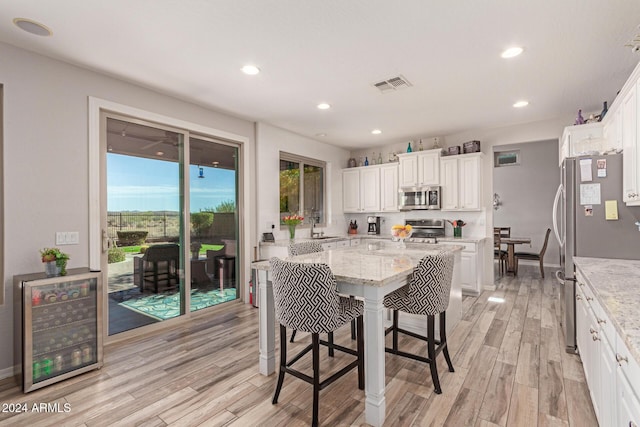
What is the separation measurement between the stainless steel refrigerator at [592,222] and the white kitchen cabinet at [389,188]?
3.23 m

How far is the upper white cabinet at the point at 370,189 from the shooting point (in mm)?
6055

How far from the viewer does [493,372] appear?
99.8 inches

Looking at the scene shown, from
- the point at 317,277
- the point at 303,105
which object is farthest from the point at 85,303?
the point at 303,105

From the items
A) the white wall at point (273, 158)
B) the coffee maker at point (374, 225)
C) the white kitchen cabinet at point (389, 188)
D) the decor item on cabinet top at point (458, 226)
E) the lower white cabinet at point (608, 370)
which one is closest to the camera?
the lower white cabinet at point (608, 370)

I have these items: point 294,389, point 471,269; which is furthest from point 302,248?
point 471,269

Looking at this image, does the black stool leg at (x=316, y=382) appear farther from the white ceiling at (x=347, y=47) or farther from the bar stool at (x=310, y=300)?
the white ceiling at (x=347, y=47)

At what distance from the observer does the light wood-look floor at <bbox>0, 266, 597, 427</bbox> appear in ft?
6.56

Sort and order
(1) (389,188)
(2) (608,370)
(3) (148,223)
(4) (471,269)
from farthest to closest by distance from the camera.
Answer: (1) (389,188) < (4) (471,269) < (3) (148,223) < (2) (608,370)

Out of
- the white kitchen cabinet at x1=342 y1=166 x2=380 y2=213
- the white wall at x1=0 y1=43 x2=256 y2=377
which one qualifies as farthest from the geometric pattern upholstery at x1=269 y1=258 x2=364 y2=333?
the white kitchen cabinet at x1=342 y1=166 x2=380 y2=213

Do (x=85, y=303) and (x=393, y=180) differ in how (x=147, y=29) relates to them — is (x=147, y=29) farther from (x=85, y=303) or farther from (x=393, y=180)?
(x=393, y=180)

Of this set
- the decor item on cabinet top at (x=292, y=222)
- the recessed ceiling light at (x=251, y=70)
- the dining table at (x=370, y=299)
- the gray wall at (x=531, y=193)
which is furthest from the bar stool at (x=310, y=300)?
the gray wall at (x=531, y=193)

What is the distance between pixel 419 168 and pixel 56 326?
5.27m

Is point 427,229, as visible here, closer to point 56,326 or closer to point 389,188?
point 389,188

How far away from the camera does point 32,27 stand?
2.29 metres
